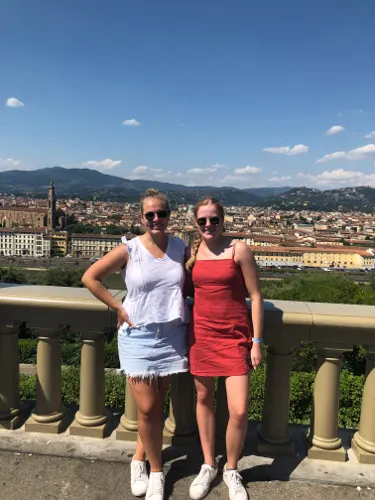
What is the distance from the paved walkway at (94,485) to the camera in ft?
6.20

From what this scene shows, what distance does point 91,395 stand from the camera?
2.27 m

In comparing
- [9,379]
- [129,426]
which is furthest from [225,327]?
[9,379]

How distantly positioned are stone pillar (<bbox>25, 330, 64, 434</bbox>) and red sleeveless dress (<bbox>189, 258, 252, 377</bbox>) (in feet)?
2.54

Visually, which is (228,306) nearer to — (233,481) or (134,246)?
(134,246)

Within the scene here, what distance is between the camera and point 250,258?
6.23 ft

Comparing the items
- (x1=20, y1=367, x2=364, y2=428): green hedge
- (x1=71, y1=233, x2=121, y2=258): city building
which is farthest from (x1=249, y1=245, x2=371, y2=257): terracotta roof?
(x1=20, y1=367, x2=364, y2=428): green hedge

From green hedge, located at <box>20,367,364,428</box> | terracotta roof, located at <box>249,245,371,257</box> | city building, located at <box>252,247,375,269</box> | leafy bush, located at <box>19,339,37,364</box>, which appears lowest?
city building, located at <box>252,247,375,269</box>

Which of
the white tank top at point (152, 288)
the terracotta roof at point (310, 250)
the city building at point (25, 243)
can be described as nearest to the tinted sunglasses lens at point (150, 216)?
the white tank top at point (152, 288)

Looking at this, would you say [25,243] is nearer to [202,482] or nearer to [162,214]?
[162,214]

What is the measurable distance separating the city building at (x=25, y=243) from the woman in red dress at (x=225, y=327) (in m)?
85.2

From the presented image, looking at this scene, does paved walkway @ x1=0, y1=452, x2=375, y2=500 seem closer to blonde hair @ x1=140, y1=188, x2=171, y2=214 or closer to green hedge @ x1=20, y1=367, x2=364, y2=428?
blonde hair @ x1=140, y1=188, x2=171, y2=214

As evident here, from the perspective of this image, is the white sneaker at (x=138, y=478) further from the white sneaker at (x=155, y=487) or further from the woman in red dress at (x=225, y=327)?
the woman in red dress at (x=225, y=327)

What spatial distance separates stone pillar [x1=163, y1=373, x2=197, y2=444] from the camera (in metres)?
2.23

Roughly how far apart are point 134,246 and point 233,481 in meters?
1.11
